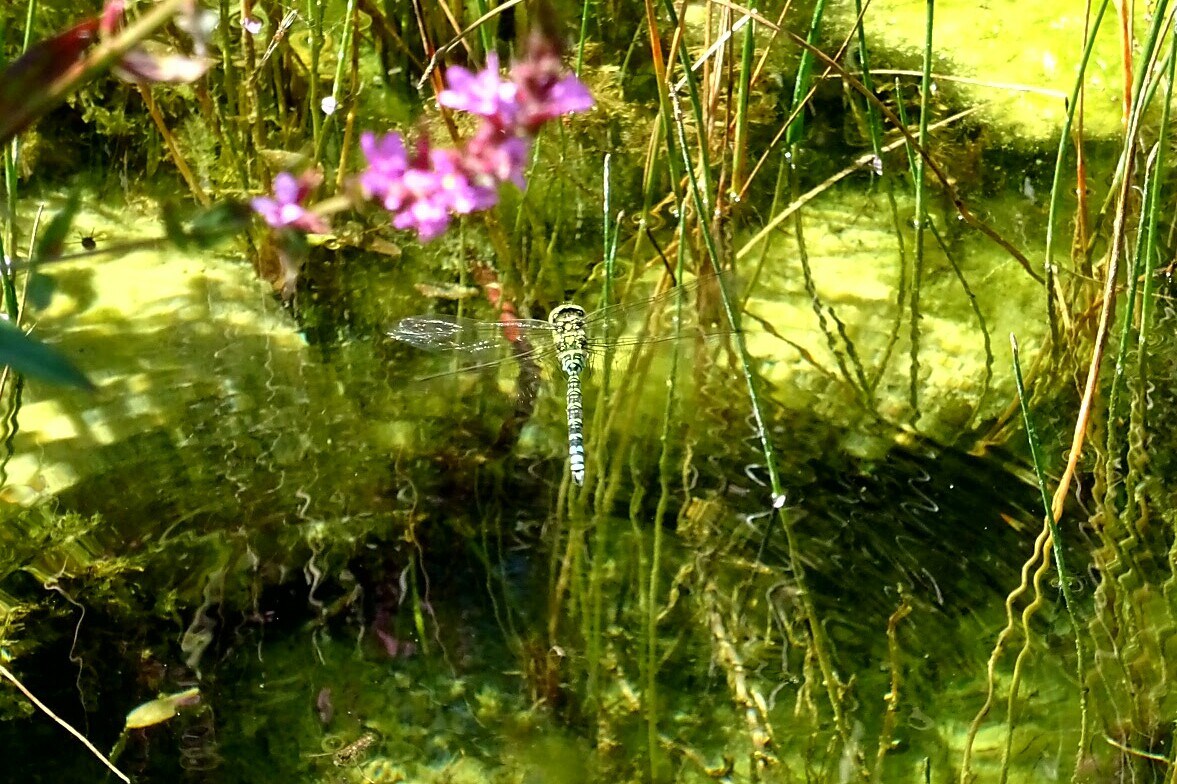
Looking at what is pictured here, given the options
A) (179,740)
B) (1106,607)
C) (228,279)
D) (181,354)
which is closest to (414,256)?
(228,279)

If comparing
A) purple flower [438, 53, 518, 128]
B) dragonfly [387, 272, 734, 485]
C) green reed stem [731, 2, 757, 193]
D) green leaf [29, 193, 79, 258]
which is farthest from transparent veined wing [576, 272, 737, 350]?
green leaf [29, 193, 79, 258]

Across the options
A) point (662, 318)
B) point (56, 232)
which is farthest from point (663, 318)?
point (56, 232)

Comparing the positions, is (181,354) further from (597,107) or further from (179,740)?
(597,107)

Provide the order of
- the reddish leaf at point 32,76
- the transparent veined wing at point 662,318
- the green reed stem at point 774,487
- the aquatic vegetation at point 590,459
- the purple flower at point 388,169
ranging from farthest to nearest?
the transparent veined wing at point 662,318, the aquatic vegetation at point 590,459, the green reed stem at point 774,487, the purple flower at point 388,169, the reddish leaf at point 32,76

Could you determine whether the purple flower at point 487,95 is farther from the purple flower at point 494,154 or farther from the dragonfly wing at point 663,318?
the dragonfly wing at point 663,318

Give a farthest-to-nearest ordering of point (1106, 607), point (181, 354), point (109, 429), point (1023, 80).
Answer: point (1023, 80) < point (181, 354) < point (109, 429) < point (1106, 607)

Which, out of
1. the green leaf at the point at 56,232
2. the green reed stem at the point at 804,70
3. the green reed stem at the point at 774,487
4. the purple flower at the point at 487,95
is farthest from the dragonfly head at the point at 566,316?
the green leaf at the point at 56,232

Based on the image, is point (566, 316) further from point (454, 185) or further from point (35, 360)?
point (35, 360)
